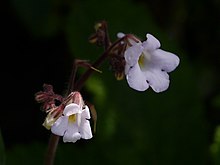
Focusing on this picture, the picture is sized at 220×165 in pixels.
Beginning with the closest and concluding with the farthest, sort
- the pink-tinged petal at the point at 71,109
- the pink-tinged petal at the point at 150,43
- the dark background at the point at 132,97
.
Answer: the pink-tinged petal at the point at 71,109, the pink-tinged petal at the point at 150,43, the dark background at the point at 132,97

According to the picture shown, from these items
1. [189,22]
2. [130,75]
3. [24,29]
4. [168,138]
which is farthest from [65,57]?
[130,75]

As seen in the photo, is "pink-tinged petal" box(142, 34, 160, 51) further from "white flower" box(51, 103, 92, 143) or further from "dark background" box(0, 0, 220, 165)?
"dark background" box(0, 0, 220, 165)

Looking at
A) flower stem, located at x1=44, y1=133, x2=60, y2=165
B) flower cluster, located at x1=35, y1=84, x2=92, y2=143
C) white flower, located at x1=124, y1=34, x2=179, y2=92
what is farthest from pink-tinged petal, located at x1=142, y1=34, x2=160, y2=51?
flower stem, located at x1=44, y1=133, x2=60, y2=165

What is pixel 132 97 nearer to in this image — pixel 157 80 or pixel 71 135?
pixel 157 80

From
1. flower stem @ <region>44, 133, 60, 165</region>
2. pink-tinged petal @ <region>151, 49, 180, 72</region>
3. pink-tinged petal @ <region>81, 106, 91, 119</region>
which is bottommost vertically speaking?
flower stem @ <region>44, 133, 60, 165</region>

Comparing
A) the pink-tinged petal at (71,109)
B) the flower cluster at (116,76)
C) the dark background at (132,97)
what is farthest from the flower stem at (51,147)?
the dark background at (132,97)

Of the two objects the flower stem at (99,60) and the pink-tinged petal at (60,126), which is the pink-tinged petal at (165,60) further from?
the pink-tinged petal at (60,126)

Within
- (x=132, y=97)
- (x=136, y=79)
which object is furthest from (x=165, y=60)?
(x=132, y=97)
